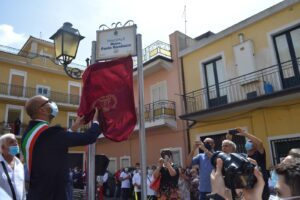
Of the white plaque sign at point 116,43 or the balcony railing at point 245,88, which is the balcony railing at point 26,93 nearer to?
the balcony railing at point 245,88

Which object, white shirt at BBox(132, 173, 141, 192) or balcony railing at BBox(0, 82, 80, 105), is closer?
white shirt at BBox(132, 173, 141, 192)

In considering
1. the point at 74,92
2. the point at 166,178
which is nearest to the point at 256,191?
the point at 166,178

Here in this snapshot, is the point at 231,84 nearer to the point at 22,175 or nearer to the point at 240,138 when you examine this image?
the point at 240,138

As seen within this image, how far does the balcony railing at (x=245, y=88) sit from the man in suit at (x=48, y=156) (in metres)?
9.64

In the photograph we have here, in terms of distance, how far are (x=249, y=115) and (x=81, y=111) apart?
965 cm

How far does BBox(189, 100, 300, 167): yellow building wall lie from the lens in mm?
10922

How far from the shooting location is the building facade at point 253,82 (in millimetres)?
11181

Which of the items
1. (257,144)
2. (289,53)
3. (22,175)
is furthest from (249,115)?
(22,175)

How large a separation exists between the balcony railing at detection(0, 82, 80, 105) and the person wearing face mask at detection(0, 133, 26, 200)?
21.0 m

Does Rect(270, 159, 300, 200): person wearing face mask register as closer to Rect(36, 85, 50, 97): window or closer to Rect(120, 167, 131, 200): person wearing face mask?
Rect(120, 167, 131, 200): person wearing face mask

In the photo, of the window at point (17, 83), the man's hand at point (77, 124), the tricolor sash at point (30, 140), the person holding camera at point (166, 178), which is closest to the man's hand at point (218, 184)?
the tricolor sash at point (30, 140)

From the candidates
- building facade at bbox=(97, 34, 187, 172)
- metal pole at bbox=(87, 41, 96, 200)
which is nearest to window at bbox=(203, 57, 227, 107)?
building facade at bbox=(97, 34, 187, 172)

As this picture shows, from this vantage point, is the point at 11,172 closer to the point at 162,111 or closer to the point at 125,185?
the point at 125,185

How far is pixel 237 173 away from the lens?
1788 mm
